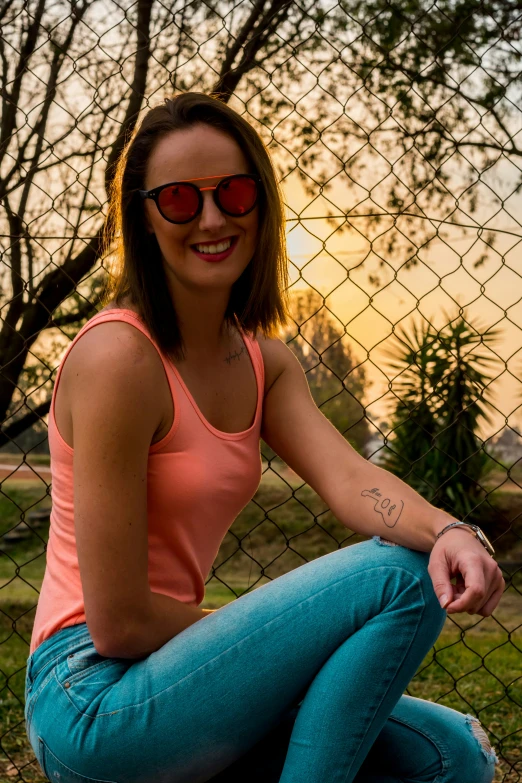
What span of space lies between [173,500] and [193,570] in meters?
0.18

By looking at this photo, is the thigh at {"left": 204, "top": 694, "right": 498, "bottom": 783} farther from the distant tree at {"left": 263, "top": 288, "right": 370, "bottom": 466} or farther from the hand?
the distant tree at {"left": 263, "top": 288, "right": 370, "bottom": 466}

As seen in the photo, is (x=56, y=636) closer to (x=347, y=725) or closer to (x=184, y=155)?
(x=347, y=725)

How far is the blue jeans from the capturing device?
52.6 inches

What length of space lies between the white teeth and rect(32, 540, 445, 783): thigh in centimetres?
58

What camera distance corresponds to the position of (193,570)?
5.26 ft

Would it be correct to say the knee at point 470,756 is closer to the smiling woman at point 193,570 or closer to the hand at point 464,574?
the smiling woman at point 193,570

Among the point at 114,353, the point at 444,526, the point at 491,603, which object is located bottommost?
the point at 491,603

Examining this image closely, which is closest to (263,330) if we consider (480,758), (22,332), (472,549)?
(472,549)

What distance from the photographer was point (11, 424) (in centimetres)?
414

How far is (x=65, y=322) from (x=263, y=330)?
211cm

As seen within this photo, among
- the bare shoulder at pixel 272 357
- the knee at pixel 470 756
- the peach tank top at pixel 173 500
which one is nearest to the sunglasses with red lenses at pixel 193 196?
the peach tank top at pixel 173 500

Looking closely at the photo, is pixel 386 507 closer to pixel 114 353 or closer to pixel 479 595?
pixel 479 595

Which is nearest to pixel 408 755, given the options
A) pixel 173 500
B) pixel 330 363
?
pixel 173 500

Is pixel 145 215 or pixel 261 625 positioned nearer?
pixel 261 625
